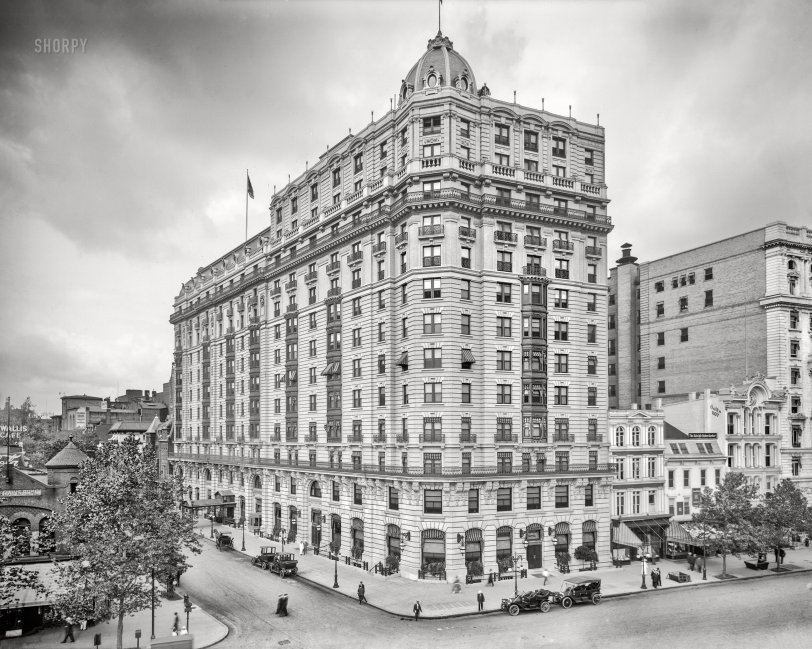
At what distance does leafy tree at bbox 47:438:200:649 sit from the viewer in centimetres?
3148

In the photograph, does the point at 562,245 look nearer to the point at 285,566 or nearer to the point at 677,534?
the point at 677,534

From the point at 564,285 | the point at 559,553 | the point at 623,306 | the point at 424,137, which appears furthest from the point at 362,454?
the point at 623,306

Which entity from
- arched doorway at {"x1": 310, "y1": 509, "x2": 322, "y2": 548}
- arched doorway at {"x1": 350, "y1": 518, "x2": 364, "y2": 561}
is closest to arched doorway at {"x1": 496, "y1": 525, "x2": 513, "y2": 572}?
arched doorway at {"x1": 350, "y1": 518, "x2": 364, "y2": 561}

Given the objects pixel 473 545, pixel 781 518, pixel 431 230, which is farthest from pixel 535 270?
pixel 781 518

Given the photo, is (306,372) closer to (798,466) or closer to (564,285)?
(564,285)

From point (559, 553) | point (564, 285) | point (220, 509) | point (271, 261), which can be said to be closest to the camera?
point (559, 553)

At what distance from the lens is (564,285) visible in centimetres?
5600

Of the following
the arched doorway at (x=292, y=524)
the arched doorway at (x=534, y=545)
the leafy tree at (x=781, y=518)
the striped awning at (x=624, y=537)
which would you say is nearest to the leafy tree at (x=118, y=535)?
the arched doorway at (x=534, y=545)

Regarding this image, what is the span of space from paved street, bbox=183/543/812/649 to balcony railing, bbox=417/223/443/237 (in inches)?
1078

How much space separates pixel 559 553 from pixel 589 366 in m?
15.6

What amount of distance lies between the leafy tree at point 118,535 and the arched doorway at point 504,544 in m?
24.2

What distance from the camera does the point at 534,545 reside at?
171ft

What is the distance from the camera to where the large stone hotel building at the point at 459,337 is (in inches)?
2024

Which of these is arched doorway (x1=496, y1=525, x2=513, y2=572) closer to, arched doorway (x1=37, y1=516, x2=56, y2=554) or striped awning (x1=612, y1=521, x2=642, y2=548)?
striped awning (x1=612, y1=521, x2=642, y2=548)
